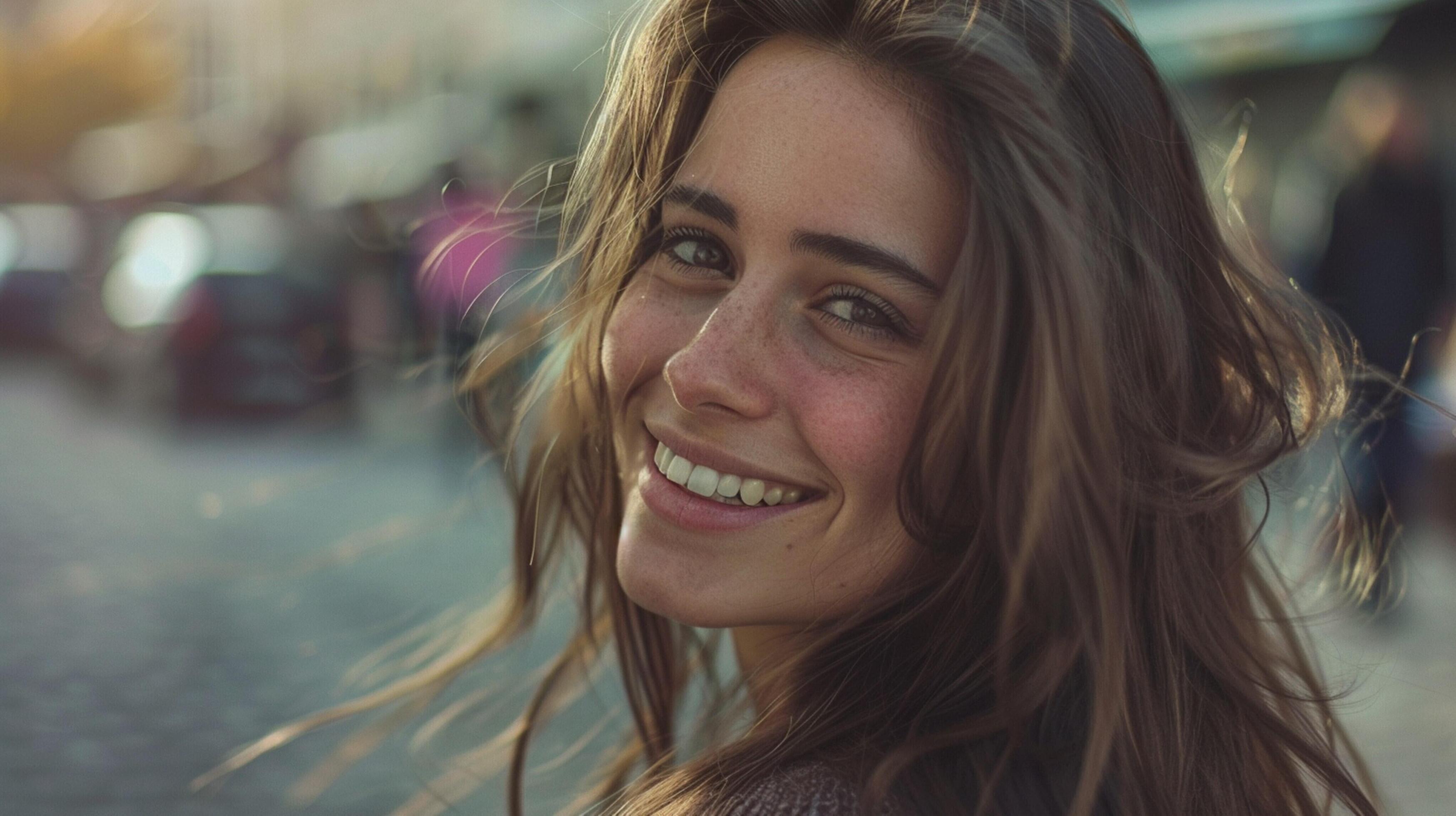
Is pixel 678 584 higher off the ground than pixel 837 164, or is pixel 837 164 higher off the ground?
pixel 837 164

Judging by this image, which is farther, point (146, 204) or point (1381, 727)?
point (146, 204)

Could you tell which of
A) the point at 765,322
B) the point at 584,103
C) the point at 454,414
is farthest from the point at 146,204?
the point at 765,322

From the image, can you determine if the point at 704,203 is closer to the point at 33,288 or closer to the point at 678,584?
the point at 678,584

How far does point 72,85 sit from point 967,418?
5759cm

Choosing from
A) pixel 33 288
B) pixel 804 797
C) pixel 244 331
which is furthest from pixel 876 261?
pixel 33 288

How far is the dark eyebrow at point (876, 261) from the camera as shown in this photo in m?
1.96

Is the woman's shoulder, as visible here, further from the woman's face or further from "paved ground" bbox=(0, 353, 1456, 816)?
"paved ground" bbox=(0, 353, 1456, 816)

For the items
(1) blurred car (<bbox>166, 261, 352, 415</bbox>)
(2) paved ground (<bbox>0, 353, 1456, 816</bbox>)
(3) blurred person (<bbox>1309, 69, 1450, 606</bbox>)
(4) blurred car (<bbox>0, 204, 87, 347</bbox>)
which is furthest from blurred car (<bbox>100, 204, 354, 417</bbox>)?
(3) blurred person (<bbox>1309, 69, 1450, 606</bbox>)

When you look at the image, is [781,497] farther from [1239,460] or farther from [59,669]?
[59,669]

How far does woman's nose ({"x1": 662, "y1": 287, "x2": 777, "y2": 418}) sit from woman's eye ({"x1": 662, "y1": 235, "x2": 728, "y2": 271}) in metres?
0.15

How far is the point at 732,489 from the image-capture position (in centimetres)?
205

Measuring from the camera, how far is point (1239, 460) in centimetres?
199

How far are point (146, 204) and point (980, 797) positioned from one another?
3335cm

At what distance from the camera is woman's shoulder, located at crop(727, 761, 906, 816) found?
58.6 inches
